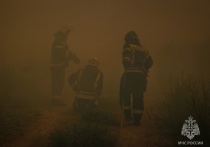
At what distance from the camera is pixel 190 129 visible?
5.82m

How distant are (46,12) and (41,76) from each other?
57.7 feet

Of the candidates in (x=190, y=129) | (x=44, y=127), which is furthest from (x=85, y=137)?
(x=190, y=129)

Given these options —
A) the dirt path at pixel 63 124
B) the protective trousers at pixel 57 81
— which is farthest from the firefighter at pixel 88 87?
the protective trousers at pixel 57 81

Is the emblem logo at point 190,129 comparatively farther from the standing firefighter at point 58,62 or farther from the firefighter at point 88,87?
the standing firefighter at point 58,62

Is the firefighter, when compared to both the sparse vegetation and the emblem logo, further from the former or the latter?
the emblem logo

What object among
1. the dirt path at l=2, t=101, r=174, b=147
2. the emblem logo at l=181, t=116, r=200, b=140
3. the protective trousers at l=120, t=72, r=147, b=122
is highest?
the protective trousers at l=120, t=72, r=147, b=122

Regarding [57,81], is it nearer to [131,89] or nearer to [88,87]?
[88,87]

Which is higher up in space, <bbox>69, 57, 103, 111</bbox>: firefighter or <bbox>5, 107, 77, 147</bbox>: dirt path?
<bbox>69, 57, 103, 111</bbox>: firefighter

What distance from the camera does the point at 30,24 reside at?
97.1ft

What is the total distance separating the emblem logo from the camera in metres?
5.61

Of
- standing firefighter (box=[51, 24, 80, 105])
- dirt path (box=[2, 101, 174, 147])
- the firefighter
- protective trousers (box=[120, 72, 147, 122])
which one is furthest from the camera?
standing firefighter (box=[51, 24, 80, 105])

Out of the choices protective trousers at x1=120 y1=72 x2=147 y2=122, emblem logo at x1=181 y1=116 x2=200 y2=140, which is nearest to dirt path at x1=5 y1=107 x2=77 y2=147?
protective trousers at x1=120 y1=72 x2=147 y2=122

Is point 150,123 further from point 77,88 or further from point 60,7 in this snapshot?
point 60,7

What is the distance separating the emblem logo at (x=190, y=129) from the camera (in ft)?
18.4
